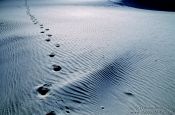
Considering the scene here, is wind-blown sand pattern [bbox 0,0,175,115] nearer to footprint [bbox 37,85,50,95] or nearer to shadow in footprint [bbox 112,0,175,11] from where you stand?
footprint [bbox 37,85,50,95]

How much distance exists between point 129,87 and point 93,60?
1643 millimetres

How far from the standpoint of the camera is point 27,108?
3244 millimetres

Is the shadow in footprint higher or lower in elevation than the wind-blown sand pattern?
higher

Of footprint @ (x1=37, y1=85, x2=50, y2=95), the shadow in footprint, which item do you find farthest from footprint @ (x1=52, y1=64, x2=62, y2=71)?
the shadow in footprint

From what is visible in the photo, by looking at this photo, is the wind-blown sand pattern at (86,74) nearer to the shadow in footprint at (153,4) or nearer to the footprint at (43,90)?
the footprint at (43,90)

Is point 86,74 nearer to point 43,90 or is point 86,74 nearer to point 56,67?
point 56,67

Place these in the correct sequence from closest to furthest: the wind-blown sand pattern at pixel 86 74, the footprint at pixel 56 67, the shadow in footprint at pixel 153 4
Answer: the wind-blown sand pattern at pixel 86 74 → the footprint at pixel 56 67 → the shadow in footprint at pixel 153 4

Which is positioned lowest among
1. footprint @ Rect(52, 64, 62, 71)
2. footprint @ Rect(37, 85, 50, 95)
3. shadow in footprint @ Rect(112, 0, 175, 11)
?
footprint @ Rect(37, 85, 50, 95)

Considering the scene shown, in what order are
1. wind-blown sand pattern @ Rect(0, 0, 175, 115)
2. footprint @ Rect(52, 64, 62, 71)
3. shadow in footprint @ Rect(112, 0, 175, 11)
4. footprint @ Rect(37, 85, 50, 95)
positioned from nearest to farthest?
wind-blown sand pattern @ Rect(0, 0, 175, 115), footprint @ Rect(37, 85, 50, 95), footprint @ Rect(52, 64, 62, 71), shadow in footprint @ Rect(112, 0, 175, 11)

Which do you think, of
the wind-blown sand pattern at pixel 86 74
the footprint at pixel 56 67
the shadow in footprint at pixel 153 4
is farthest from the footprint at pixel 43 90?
the shadow in footprint at pixel 153 4

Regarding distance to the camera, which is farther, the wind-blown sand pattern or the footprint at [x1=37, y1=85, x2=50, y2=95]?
the footprint at [x1=37, y1=85, x2=50, y2=95]

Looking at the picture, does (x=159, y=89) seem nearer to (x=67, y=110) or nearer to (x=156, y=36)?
(x=67, y=110)

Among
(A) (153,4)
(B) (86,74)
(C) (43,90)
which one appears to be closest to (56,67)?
(B) (86,74)

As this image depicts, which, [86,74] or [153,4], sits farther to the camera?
[153,4]
